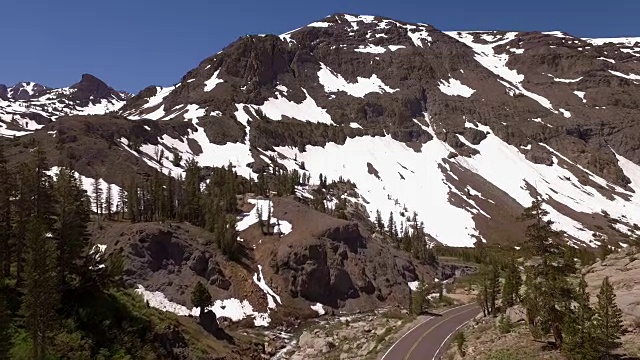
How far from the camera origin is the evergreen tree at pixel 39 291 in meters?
30.6

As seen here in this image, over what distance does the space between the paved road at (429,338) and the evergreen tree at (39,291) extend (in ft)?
88.5

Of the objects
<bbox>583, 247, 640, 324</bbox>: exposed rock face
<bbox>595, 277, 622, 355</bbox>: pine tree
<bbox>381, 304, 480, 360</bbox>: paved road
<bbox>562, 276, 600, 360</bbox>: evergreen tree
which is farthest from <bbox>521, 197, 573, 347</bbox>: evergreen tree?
<bbox>381, 304, 480, 360</bbox>: paved road

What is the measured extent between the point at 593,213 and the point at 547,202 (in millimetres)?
20781

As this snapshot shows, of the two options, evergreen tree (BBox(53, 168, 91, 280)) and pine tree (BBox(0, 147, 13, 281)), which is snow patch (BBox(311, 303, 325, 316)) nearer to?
evergreen tree (BBox(53, 168, 91, 280))

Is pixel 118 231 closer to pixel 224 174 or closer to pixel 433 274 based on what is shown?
pixel 224 174

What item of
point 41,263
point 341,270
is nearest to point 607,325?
point 41,263

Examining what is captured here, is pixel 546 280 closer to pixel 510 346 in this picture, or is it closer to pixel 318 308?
pixel 510 346

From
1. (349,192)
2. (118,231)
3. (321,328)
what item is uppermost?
(349,192)

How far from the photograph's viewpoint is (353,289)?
86.6 metres

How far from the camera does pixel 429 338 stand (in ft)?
157

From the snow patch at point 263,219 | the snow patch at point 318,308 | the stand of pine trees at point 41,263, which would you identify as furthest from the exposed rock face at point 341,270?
the stand of pine trees at point 41,263

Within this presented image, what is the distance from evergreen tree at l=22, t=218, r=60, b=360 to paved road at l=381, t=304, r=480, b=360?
27.0 meters

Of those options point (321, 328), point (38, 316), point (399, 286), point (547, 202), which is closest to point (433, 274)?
point (399, 286)

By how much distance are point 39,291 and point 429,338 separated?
3557cm
